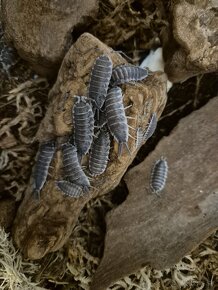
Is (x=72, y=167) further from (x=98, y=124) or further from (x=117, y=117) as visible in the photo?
(x=117, y=117)

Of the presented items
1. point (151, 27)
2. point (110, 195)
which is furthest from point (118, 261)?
point (151, 27)

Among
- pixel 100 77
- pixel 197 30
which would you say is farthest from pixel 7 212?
pixel 197 30

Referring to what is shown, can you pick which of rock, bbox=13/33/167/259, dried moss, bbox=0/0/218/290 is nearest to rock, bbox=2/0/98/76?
rock, bbox=13/33/167/259

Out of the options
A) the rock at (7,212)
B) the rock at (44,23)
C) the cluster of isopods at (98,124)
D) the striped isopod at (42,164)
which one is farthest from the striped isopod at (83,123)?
the rock at (7,212)

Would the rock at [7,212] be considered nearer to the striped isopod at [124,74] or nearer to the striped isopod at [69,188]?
the striped isopod at [69,188]

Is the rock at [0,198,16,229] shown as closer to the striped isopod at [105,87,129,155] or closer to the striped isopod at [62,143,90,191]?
the striped isopod at [62,143,90,191]

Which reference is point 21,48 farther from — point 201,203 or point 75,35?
point 201,203
